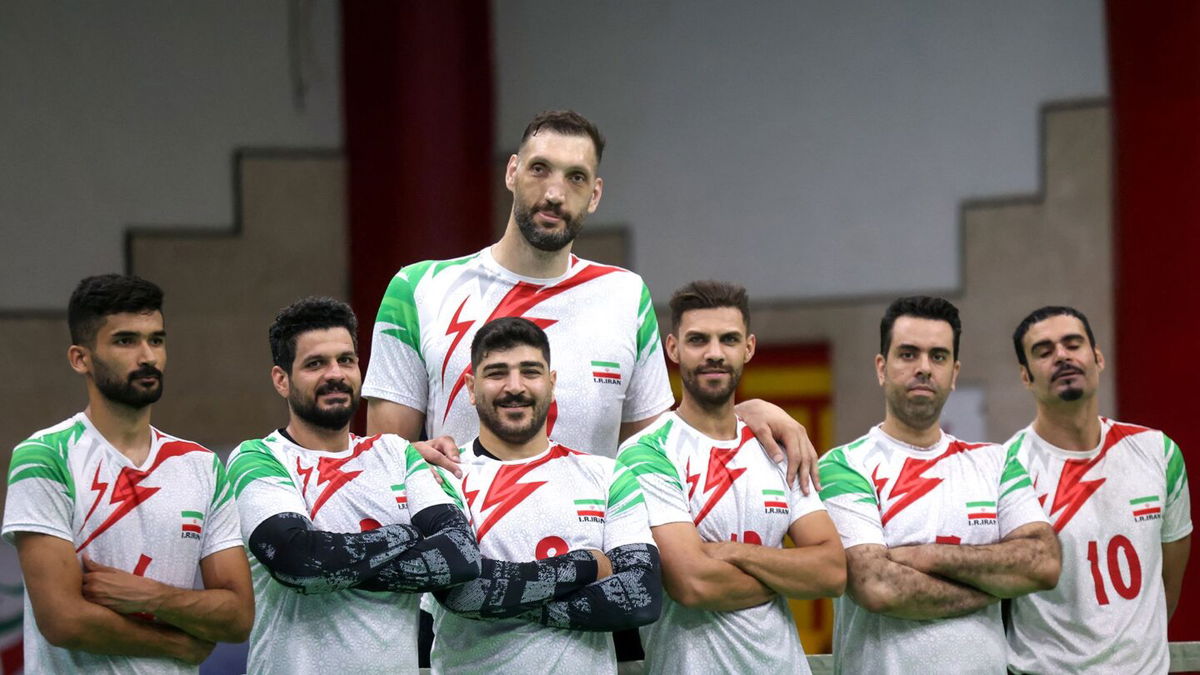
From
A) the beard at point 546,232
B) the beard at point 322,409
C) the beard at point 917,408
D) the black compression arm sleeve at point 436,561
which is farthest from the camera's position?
the beard at point 917,408

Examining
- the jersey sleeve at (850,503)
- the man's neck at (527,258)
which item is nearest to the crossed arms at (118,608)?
the man's neck at (527,258)

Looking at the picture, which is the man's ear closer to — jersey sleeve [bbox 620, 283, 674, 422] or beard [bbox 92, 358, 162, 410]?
beard [bbox 92, 358, 162, 410]

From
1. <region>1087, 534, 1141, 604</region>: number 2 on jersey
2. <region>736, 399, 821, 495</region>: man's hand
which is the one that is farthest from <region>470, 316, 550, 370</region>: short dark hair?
<region>1087, 534, 1141, 604</region>: number 2 on jersey

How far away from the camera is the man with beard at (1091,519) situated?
384cm

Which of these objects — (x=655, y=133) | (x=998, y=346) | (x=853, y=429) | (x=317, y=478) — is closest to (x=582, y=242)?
(x=655, y=133)

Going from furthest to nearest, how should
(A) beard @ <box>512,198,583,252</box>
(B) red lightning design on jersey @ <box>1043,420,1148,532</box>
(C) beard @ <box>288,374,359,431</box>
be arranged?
(B) red lightning design on jersey @ <box>1043,420,1148,532</box>, (A) beard @ <box>512,198,583,252</box>, (C) beard @ <box>288,374,359,431</box>

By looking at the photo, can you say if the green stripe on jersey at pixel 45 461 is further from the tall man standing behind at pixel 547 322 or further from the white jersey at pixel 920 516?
the white jersey at pixel 920 516

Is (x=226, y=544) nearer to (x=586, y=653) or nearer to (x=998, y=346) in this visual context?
(x=586, y=653)

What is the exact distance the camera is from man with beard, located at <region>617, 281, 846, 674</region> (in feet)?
10.4

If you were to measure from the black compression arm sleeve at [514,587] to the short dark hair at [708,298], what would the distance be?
0.74 m

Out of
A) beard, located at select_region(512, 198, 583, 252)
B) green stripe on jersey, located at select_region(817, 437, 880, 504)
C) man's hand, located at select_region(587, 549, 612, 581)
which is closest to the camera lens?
man's hand, located at select_region(587, 549, 612, 581)

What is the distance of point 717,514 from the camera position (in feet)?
10.8

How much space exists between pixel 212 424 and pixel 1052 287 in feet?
13.9

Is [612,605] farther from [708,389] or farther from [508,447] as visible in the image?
[708,389]
